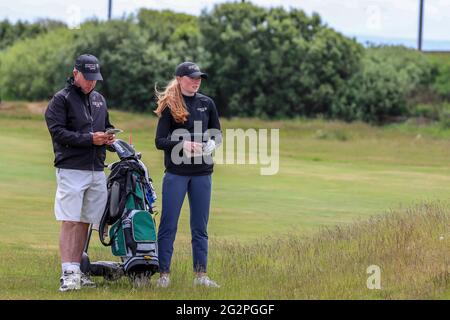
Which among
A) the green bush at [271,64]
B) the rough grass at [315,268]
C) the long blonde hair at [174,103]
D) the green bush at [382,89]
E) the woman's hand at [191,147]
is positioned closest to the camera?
the rough grass at [315,268]

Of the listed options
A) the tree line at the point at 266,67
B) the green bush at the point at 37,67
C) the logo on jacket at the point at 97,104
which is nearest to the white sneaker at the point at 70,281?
the logo on jacket at the point at 97,104

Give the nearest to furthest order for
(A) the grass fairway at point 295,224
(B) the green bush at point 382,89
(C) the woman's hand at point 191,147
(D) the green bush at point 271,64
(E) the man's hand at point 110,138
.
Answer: (A) the grass fairway at point 295,224, (E) the man's hand at point 110,138, (C) the woman's hand at point 191,147, (B) the green bush at point 382,89, (D) the green bush at point 271,64

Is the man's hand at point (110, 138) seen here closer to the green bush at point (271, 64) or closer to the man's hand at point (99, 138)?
the man's hand at point (99, 138)

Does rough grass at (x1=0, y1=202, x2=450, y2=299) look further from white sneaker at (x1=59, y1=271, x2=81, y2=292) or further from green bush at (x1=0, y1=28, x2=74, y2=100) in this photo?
green bush at (x1=0, y1=28, x2=74, y2=100)

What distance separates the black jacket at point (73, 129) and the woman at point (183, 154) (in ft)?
2.07

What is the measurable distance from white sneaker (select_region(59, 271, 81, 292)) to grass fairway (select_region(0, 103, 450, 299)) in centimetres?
12

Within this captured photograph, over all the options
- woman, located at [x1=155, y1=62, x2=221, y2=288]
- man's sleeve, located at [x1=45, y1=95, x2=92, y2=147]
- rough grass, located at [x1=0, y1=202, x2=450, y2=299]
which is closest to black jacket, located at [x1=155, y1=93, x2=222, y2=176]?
woman, located at [x1=155, y1=62, x2=221, y2=288]

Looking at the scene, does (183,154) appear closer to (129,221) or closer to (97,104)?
(129,221)

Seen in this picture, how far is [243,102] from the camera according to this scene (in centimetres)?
5166

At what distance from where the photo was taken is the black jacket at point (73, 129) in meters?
9.39

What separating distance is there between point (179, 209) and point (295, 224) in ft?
25.1

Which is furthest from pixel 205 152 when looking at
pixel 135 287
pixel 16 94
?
pixel 16 94

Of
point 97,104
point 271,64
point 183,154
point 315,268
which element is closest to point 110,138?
point 97,104
